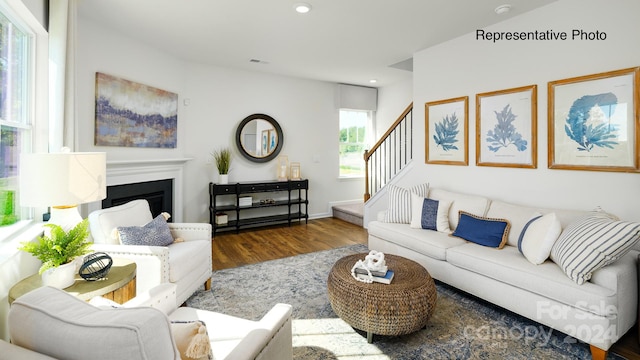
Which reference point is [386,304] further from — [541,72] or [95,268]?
[541,72]

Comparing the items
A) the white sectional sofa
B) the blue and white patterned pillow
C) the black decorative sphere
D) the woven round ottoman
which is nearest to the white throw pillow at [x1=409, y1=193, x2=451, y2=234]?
the white sectional sofa

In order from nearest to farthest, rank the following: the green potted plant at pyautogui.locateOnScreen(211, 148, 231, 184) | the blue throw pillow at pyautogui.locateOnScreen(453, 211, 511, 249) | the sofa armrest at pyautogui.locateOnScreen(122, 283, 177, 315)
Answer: the sofa armrest at pyautogui.locateOnScreen(122, 283, 177, 315)
the blue throw pillow at pyautogui.locateOnScreen(453, 211, 511, 249)
the green potted plant at pyautogui.locateOnScreen(211, 148, 231, 184)

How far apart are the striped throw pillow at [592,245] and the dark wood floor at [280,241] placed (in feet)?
8.57

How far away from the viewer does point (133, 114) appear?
379 centimetres

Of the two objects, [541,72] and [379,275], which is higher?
[541,72]

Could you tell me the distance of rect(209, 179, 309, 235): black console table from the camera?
4.92m

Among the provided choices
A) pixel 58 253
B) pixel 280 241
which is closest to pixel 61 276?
pixel 58 253

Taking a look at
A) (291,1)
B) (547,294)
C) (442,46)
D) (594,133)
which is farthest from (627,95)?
(291,1)

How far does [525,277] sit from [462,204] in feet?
3.68

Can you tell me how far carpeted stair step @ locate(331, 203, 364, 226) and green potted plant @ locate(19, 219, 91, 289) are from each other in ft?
14.0

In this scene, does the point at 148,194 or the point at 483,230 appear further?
the point at 148,194

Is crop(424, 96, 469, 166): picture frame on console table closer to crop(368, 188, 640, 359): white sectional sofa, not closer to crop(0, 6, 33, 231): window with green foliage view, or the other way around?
crop(368, 188, 640, 359): white sectional sofa

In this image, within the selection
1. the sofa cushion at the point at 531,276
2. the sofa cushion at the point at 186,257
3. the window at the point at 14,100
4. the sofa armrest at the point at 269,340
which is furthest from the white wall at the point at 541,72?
the window at the point at 14,100

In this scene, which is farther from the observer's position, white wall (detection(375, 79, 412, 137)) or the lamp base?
white wall (detection(375, 79, 412, 137))
